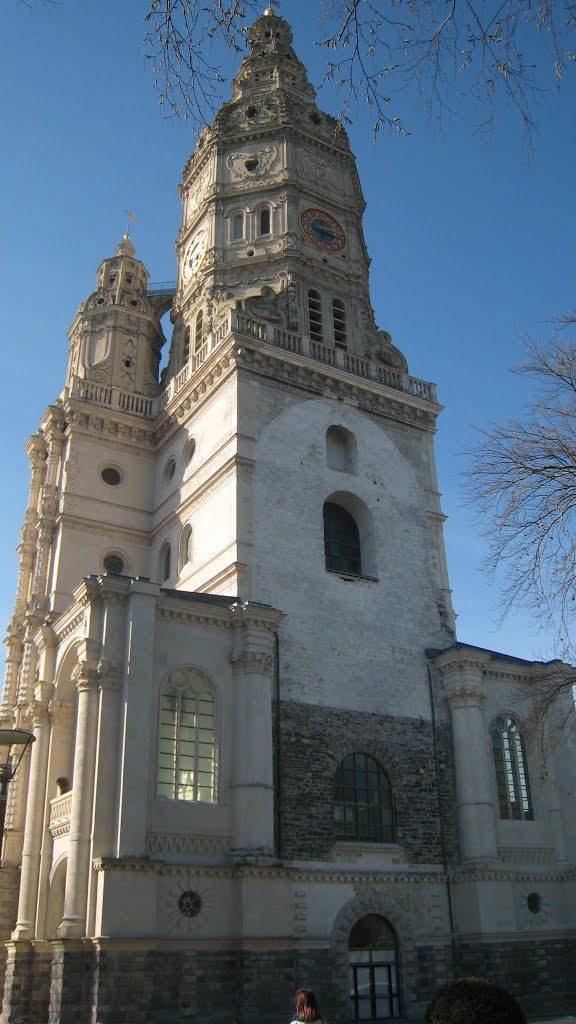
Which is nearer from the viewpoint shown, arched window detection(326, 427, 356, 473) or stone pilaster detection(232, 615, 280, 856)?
stone pilaster detection(232, 615, 280, 856)

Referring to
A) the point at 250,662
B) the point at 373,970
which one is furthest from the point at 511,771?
the point at 250,662

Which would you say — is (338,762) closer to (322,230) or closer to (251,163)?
(322,230)

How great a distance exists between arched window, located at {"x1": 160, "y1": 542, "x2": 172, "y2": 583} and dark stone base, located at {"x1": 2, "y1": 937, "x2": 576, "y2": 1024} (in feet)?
45.9

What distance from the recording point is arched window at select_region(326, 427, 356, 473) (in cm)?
3406

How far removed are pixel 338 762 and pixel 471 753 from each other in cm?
467

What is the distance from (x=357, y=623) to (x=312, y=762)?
5.21 m

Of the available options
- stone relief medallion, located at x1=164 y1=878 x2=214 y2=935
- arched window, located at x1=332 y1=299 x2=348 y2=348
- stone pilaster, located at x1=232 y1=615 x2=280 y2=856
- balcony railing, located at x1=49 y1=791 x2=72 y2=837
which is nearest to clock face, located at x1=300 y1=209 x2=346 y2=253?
arched window, located at x1=332 y1=299 x2=348 y2=348

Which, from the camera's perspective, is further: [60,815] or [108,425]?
[108,425]

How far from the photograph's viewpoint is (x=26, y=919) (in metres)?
25.7

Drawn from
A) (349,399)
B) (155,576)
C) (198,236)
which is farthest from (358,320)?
(155,576)

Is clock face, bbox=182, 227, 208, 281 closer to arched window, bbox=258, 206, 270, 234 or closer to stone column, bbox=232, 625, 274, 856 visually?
arched window, bbox=258, 206, 270, 234

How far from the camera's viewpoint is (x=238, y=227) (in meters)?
40.2

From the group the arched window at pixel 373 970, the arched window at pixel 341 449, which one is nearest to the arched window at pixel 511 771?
the arched window at pixel 373 970

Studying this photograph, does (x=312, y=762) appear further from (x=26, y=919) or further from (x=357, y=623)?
(x=26, y=919)
